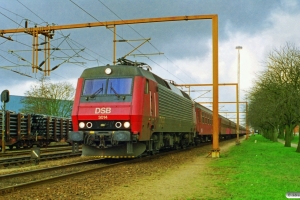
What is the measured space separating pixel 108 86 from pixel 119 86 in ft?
1.50

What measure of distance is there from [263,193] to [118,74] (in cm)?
882

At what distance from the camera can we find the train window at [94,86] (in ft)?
52.1

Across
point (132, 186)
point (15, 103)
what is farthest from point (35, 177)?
point (15, 103)

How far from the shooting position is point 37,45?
63.3 ft

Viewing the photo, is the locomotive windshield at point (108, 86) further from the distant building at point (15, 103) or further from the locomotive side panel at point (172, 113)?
the distant building at point (15, 103)

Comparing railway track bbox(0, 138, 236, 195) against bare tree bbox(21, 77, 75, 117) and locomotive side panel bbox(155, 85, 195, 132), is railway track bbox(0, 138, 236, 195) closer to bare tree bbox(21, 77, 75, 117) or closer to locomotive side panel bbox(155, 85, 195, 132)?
locomotive side panel bbox(155, 85, 195, 132)

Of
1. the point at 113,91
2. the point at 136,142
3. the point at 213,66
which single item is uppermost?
the point at 213,66

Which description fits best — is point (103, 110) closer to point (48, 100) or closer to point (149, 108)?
point (149, 108)

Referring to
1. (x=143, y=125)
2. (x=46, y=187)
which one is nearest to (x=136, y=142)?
(x=143, y=125)

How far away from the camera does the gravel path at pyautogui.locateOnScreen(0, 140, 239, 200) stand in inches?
338

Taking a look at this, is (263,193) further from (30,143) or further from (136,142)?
(30,143)

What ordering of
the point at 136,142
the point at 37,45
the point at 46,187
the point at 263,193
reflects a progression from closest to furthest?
1. the point at 263,193
2. the point at 46,187
3. the point at 136,142
4. the point at 37,45

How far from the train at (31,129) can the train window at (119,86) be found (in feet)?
42.1

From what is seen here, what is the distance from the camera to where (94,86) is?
1603 cm
